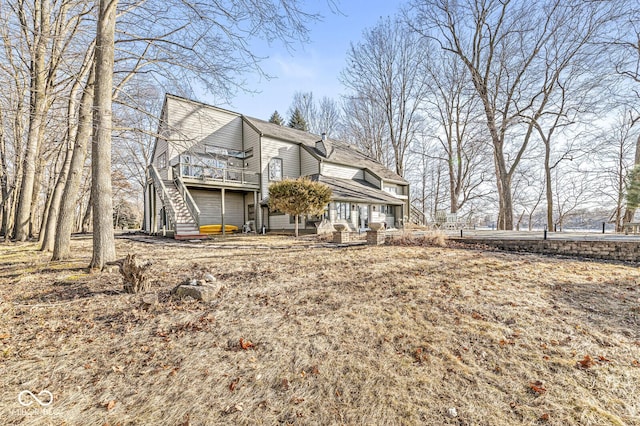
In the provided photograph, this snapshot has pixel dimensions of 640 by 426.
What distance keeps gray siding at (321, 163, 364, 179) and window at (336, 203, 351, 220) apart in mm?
2711

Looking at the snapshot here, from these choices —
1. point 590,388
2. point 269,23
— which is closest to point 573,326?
point 590,388

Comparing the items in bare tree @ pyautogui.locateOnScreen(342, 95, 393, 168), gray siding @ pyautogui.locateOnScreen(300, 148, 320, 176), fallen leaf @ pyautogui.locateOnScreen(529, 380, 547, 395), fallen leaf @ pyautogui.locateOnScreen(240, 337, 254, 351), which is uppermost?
bare tree @ pyautogui.locateOnScreen(342, 95, 393, 168)

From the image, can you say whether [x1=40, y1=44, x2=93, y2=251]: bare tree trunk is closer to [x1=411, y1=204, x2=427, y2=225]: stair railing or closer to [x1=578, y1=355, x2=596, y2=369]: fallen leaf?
[x1=578, y1=355, x2=596, y2=369]: fallen leaf

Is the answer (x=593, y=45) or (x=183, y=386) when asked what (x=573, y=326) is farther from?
(x=593, y=45)

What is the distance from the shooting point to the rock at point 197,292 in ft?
13.4

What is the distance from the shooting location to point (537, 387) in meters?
2.38

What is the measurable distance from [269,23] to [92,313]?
5879 millimetres

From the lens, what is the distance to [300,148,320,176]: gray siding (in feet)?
59.1

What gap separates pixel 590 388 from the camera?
7.85ft

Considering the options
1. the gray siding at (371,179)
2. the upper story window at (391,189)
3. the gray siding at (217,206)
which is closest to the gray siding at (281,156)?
the gray siding at (217,206)

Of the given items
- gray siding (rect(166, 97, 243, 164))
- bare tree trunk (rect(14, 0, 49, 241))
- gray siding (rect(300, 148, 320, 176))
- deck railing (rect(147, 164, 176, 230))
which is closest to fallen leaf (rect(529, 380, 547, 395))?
bare tree trunk (rect(14, 0, 49, 241))

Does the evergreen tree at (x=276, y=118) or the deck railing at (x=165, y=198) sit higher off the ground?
the evergreen tree at (x=276, y=118)

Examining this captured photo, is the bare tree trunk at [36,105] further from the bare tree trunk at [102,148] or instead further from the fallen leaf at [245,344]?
the fallen leaf at [245,344]

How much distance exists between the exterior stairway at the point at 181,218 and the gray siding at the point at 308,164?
26.0ft
